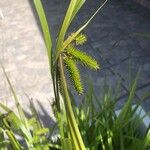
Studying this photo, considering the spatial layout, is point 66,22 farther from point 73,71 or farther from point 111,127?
point 111,127

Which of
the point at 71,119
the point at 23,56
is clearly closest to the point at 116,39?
the point at 23,56

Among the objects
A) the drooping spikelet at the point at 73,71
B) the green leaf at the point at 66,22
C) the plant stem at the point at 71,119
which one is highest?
the green leaf at the point at 66,22

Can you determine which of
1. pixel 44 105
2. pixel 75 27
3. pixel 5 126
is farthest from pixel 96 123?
pixel 75 27

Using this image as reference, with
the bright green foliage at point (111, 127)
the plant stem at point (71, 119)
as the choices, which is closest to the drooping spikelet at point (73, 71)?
the plant stem at point (71, 119)

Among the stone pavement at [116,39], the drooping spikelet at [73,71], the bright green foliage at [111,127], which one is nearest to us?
the drooping spikelet at [73,71]

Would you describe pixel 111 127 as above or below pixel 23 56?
below

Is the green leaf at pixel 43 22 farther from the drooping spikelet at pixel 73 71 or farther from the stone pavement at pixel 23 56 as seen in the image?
the stone pavement at pixel 23 56

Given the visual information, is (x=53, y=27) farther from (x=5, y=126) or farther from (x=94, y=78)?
(x=5, y=126)

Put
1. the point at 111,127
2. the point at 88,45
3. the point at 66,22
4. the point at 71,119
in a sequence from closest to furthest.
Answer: the point at 66,22 < the point at 71,119 < the point at 111,127 < the point at 88,45

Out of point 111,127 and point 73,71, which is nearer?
point 73,71
